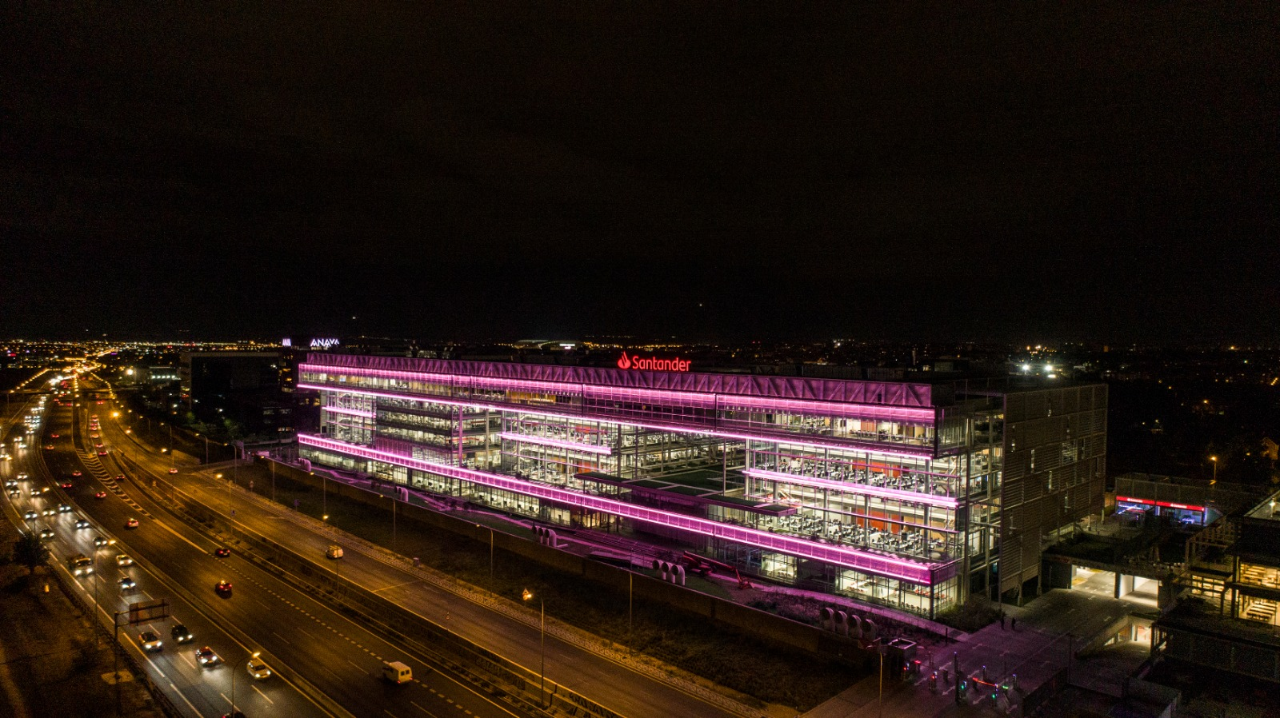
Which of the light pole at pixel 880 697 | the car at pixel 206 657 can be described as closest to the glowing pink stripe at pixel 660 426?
the light pole at pixel 880 697

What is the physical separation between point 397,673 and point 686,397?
114 feet

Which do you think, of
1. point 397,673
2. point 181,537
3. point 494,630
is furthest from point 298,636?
point 181,537

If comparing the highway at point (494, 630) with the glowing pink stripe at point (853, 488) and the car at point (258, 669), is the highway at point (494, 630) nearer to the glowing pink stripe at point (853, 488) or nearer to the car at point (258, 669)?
the car at point (258, 669)

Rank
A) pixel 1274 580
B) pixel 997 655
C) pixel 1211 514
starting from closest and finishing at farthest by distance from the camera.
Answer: pixel 1274 580 < pixel 997 655 < pixel 1211 514

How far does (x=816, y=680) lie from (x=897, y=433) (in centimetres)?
1955

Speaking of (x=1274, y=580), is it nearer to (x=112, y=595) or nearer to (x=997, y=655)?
(x=997, y=655)

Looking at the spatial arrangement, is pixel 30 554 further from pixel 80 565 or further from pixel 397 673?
pixel 397 673

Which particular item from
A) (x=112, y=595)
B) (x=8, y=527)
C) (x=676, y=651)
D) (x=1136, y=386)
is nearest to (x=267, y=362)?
(x=8, y=527)

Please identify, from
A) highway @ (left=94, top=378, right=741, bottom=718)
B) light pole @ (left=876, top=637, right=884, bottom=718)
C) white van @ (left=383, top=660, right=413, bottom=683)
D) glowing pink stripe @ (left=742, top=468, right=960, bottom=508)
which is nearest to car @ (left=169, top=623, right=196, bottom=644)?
highway @ (left=94, top=378, right=741, bottom=718)

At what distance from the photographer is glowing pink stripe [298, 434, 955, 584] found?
50031 millimetres

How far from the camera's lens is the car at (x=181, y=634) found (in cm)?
4853

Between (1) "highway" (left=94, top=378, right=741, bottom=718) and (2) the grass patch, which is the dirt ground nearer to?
(1) "highway" (left=94, top=378, right=741, bottom=718)

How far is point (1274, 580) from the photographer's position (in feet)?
135

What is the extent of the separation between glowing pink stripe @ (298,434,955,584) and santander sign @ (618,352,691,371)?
44.1 ft
